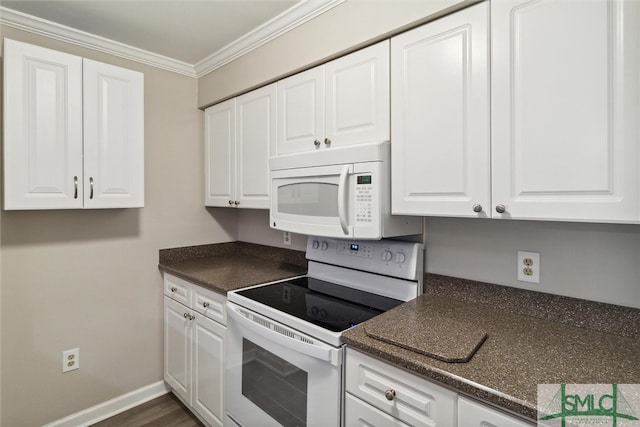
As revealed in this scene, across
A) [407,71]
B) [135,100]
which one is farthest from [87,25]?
[407,71]

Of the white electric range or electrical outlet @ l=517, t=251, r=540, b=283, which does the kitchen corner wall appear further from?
the white electric range

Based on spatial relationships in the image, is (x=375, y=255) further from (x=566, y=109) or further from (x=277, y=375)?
(x=566, y=109)

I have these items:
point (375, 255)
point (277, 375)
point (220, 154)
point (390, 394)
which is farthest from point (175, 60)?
point (390, 394)

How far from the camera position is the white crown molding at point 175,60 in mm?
1753

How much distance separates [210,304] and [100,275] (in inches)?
32.5

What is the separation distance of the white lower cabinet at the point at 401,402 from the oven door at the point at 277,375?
0.07 meters

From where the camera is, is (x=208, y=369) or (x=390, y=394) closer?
(x=390, y=394)

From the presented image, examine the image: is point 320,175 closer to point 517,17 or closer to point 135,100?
point 517,17

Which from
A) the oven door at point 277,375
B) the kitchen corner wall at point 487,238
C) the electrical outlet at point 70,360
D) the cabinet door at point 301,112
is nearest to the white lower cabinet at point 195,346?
the oven door at point 277,375

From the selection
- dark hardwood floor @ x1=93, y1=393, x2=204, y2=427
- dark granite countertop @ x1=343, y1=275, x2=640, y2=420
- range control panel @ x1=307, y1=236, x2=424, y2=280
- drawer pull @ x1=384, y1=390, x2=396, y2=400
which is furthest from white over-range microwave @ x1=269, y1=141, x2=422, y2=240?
dark hardwood floor @ x1=93, y1=393, x2=204, y2=427

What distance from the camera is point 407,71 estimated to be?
4.57ft

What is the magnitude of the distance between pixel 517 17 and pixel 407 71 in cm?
41

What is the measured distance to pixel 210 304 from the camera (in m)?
1.89

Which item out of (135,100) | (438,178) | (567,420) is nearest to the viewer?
(567,420)
